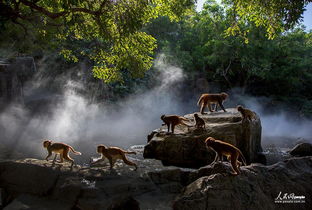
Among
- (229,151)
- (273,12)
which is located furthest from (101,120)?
(229,151)

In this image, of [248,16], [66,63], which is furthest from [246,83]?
[248,16]

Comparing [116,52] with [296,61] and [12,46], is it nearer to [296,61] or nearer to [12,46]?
[12,46]

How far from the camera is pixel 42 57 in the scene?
21.7 meters

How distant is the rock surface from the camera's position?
3.98 m

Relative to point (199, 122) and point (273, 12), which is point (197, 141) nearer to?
point (199, 122)

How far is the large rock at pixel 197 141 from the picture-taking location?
7445 mm

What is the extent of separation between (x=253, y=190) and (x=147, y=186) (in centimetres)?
214

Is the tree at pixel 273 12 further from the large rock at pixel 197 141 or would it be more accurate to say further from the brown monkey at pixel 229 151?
the brown monkey at pixel 229 151

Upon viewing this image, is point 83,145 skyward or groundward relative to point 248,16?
groundward

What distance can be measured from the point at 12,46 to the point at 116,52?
10404 mm

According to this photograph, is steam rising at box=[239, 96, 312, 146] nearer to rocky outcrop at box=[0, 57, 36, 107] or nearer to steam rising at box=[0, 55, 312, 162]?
steam rising at box=[0, 55, 312, 162]

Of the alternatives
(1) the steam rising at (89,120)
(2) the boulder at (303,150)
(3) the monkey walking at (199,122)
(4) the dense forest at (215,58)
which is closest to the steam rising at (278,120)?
(4) the dense forest at (215,58)

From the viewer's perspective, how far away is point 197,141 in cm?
753

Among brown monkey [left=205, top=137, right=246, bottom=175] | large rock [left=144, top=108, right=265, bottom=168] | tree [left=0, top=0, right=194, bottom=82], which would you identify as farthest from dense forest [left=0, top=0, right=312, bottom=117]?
brown monkey [left=205, top=137, right=246, bottom=175]
